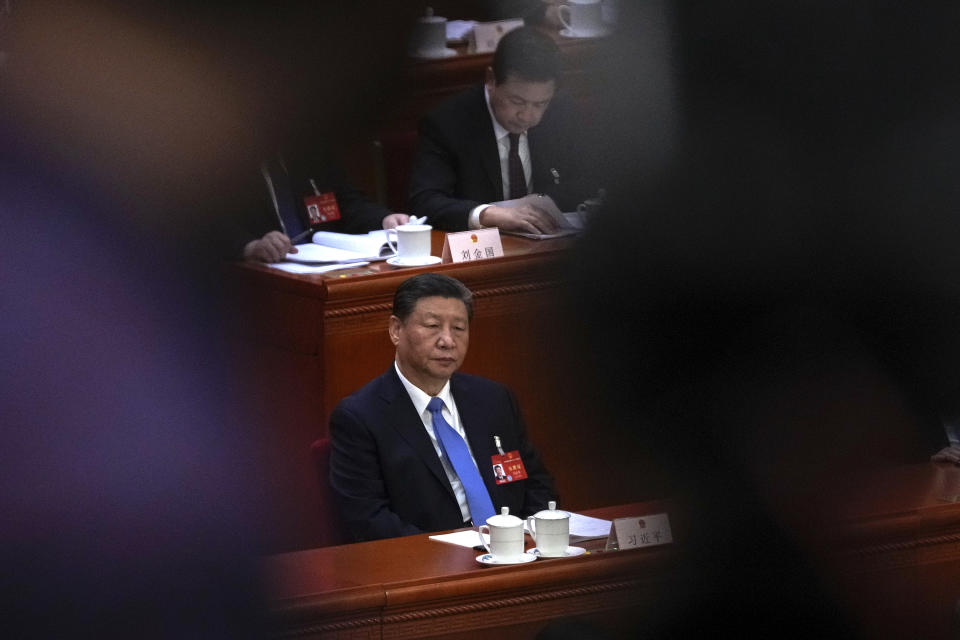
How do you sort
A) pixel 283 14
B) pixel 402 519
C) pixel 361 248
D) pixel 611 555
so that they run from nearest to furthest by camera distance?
pixel 283 14, pixel 611 555, pixel 402 519, pixel 361 248

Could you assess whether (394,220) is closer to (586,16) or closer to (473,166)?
(473,166)

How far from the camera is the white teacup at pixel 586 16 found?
227 mm

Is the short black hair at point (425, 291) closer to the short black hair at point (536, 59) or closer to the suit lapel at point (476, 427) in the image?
the suit lapel at point (476, 427)

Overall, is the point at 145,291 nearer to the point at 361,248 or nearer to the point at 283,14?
the point at 283,14

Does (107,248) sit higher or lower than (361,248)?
lower

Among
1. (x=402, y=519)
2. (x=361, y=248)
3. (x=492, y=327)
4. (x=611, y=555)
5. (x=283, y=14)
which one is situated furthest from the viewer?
(x=361, y=248)

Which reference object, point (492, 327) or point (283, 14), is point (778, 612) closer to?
point (283, 14)

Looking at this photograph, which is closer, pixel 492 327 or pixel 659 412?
pixel 659 412

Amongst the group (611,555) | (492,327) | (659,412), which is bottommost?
(611,555)

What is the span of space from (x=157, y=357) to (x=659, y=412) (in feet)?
0.33

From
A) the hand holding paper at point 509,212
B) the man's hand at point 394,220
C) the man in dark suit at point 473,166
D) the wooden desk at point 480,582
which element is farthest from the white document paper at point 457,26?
the man's hand at point 394,220

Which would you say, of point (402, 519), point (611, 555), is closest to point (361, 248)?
point (402, 519)

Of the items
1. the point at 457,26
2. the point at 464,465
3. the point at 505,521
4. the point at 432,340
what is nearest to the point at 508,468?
the point at 464,465

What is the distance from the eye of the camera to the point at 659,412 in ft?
0.80
